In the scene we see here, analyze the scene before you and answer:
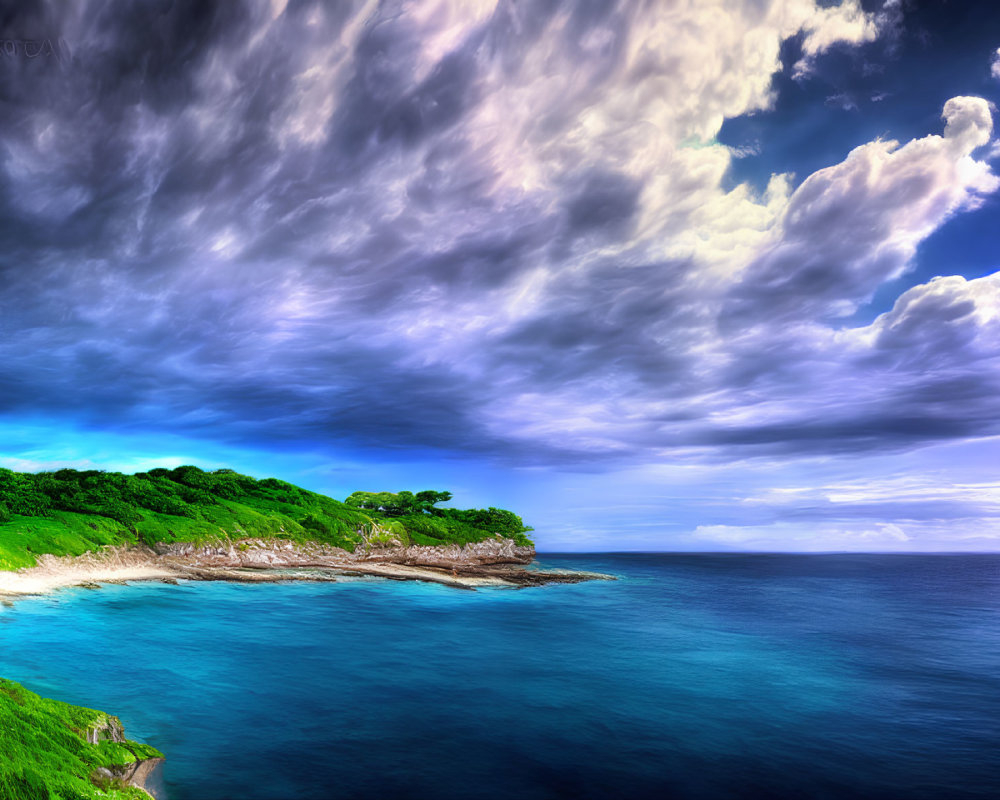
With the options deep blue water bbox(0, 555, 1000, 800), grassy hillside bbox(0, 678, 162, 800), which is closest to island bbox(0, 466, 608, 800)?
grassy hillside bbox(0, 678, 162, 800)

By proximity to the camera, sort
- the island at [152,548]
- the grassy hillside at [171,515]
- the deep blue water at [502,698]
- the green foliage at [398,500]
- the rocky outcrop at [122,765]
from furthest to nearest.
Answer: the green foliage at [398,500] < the grassy hillside at [171,515] < the deep blue water at [502,698] < the rocky outcrop at [122,765] < the island at [152,548]

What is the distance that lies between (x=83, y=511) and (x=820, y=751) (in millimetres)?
59507

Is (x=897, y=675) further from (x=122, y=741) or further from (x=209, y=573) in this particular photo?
(x=209, y=573)

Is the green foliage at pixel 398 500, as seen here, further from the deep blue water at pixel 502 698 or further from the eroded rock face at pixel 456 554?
the deep blue water at pixel 502 698

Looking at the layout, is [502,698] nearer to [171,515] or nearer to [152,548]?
[152,548]

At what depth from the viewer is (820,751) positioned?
1595 centimetres

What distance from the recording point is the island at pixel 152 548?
28.8 feet

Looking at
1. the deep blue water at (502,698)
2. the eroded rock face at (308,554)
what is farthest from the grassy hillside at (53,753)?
the eroded rock face at (308,554)

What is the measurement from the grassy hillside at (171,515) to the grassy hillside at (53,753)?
34.7 meters

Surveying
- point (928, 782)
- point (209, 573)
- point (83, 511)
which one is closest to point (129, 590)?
point (209, 573)

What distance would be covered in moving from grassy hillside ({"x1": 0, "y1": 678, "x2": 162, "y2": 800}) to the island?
3cm

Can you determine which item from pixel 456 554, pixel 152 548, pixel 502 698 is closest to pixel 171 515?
pixel 152 548

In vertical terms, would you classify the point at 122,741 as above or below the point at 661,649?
above

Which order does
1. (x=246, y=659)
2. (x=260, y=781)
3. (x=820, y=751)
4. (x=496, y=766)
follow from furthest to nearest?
(x=246, y=659) < (x=820, y=751) < (x=496, y=766) < (x=260, y=781)
